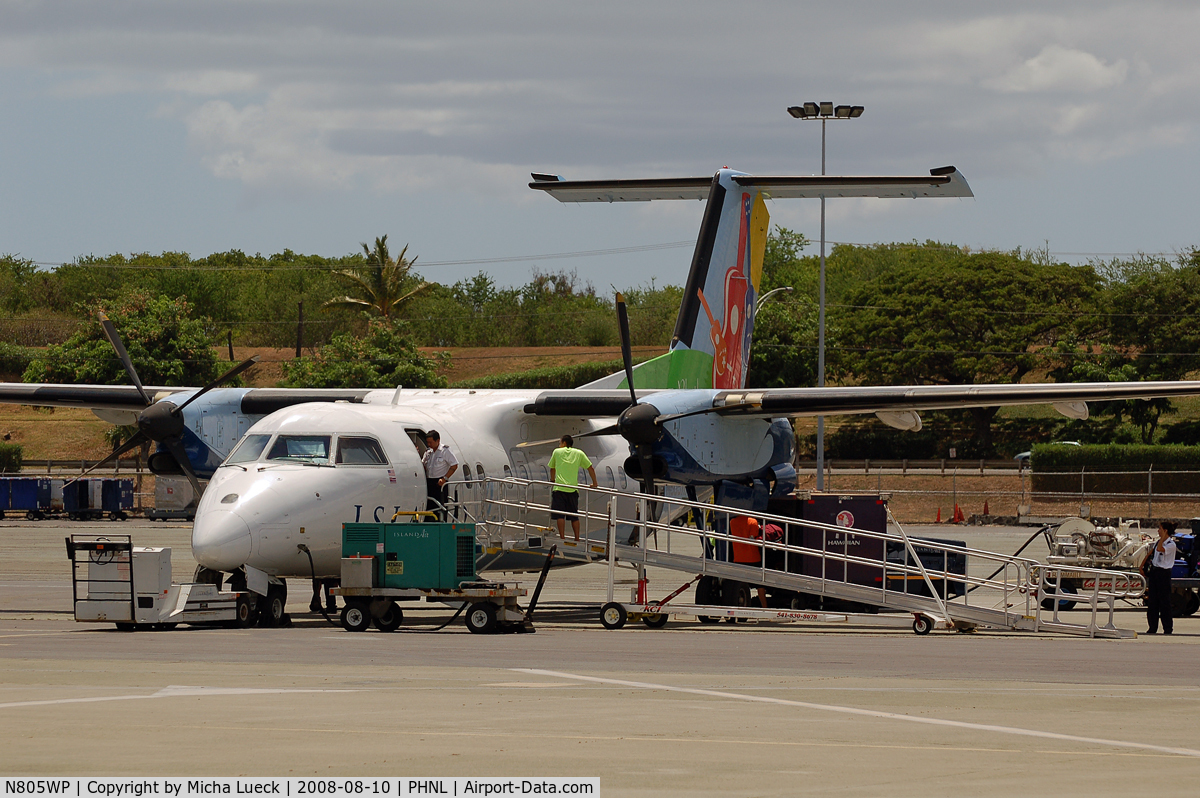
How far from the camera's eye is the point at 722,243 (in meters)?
24.3

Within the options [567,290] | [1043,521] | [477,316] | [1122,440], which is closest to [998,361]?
[1122,440]

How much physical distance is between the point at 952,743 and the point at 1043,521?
142 feet

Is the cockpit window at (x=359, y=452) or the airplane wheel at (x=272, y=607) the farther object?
the cockpit window at (x=359, y=452)

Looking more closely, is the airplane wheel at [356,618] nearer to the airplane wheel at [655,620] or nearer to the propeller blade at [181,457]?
the airplane wheel at [655,620]

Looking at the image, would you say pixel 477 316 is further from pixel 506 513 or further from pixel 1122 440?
pixel 506 513

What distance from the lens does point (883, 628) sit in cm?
1938

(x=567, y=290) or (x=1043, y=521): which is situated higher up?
(x=567, y=290)

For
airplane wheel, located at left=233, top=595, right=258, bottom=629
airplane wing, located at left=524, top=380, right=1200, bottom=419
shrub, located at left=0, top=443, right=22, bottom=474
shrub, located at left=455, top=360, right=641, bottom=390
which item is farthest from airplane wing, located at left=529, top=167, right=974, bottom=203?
shrub, located at left=455, top=360, right=641, bottom=390

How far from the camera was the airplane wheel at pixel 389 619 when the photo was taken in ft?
54.8

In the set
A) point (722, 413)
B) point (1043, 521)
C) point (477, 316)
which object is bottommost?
point (1043, 521)

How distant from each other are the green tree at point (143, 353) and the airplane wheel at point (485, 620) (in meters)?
55.2

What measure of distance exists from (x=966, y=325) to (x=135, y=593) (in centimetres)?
6277

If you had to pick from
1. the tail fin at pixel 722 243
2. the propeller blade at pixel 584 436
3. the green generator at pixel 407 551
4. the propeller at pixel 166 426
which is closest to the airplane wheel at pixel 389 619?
the green generator at pixel 407 551

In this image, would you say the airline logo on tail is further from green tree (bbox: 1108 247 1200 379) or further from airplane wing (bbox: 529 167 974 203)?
green tree (bbox: 1108 247 1200 379)
